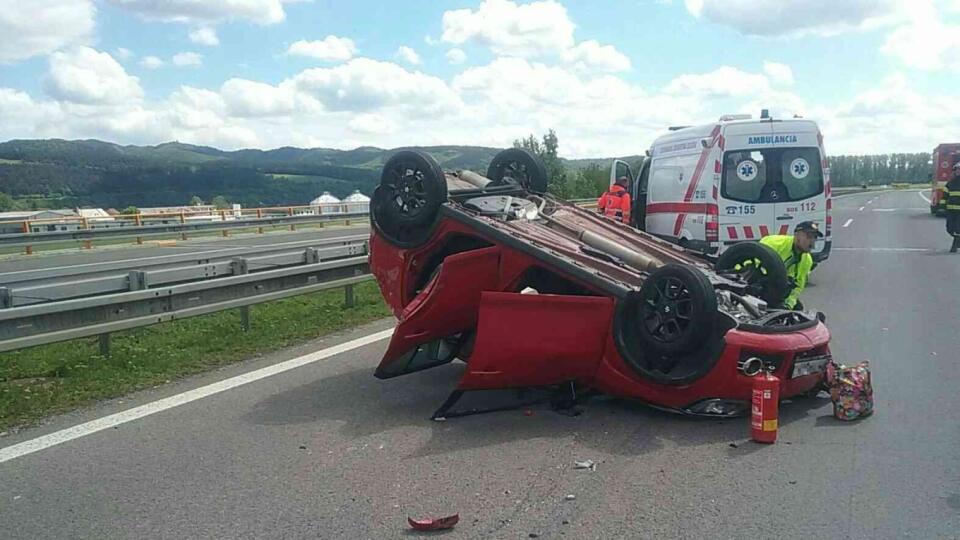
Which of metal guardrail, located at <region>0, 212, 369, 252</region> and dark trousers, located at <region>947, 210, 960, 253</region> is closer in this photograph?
dark trousers, located at <region>947, 210, 960, 253</region>

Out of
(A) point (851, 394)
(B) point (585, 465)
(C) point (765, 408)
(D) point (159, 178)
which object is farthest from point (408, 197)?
(D) point (159, 178)

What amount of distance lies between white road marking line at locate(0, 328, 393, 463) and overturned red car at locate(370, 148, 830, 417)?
1.14m

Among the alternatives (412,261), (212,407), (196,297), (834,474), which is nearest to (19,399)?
(212,407)

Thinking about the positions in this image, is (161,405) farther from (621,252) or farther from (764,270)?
(764,270)

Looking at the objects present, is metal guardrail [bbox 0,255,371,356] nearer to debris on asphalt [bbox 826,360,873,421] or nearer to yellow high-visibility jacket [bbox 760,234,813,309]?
yellow high-visibility jacket [bbox 760,234,813,309]

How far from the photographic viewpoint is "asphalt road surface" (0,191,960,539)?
11.5 ft

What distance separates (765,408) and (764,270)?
198 cm

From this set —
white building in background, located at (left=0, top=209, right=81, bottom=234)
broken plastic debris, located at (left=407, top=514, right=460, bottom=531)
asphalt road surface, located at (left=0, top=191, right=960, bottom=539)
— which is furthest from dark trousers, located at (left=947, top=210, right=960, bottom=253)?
white building in background, located at (left=0, top=209, right=81, bottom=234)

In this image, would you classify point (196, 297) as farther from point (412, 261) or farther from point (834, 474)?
point (834, 474)

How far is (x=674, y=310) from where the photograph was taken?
4887mm

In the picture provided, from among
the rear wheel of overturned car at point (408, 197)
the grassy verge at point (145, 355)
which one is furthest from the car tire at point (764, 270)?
the grassy verge at point (145, 355)

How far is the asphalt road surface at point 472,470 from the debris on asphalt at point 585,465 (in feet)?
0.12

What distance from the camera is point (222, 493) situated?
389cm

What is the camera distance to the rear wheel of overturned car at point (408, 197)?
5.74 m
